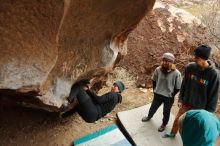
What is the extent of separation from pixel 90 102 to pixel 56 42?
1537mm

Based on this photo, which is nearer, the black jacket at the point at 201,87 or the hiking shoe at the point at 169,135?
the black jacket at the point at 201,87

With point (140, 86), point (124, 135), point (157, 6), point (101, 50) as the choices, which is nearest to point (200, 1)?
point (157, 6)

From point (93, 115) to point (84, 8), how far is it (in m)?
1.63

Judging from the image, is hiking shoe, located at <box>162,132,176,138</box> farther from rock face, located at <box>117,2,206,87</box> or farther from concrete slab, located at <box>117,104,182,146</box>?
rock face, located at <box>117,2,206,87</box>

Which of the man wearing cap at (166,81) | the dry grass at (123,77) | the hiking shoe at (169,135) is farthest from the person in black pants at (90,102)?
the dry grass at (123,77)

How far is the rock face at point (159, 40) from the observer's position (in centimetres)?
769

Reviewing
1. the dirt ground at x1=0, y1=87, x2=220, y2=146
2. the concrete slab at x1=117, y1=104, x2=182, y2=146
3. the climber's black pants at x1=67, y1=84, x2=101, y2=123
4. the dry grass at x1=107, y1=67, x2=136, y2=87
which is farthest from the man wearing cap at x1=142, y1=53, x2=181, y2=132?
the dry grass at x1=107, y1=67, x2=136, y2=87

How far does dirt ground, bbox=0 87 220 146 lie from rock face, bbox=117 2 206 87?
200cm

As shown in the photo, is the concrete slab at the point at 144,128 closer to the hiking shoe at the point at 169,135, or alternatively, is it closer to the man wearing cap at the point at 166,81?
the hiking shoe at the point at 169,135

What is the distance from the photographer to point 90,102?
4566mm

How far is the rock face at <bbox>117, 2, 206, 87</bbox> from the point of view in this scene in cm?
769

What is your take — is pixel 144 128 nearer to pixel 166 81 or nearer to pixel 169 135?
pixel 169 135

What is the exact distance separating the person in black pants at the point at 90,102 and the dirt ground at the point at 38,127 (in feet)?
3.37

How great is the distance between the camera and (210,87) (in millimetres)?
4359
